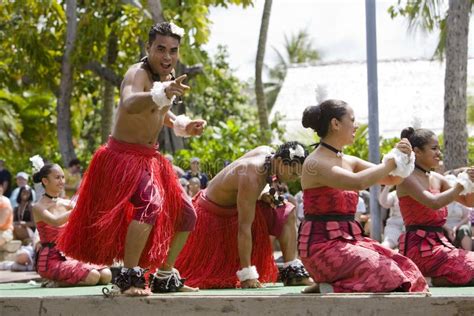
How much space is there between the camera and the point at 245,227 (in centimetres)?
673

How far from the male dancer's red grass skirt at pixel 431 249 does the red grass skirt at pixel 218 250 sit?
3.49 ft

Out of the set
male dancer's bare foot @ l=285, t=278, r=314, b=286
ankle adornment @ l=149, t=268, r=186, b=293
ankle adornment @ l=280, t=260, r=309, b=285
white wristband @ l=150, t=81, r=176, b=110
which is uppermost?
white wristband @ l=150, t=81, r=176, b=110

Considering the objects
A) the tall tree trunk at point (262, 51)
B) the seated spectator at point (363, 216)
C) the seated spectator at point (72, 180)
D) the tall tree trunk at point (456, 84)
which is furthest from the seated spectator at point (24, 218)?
the tall tree trunk at point (262, 51)

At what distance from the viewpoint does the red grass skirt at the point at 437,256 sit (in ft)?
20.1

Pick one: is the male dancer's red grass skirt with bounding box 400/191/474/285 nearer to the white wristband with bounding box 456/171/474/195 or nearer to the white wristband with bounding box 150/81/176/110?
the white wristband with bounding box 456/171/474/195

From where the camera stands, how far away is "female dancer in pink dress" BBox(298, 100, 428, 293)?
518cm

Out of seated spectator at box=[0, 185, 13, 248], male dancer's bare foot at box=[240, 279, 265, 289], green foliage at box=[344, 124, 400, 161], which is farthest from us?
green foliage at box=[344, 124, 400, 161]

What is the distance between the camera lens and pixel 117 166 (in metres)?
5.56

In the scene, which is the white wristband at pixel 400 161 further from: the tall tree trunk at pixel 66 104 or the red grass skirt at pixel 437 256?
the tall tree trunk at pixel 66 104

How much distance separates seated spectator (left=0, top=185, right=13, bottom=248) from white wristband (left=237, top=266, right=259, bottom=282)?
6331mm

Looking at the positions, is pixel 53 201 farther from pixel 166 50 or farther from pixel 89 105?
pixel 89 105

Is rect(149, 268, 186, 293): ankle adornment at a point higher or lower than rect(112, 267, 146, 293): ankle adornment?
lower

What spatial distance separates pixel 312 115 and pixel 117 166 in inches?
42.9

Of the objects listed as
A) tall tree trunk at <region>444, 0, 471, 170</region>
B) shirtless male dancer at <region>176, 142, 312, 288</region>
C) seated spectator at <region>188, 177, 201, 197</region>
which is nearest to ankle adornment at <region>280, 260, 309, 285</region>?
shirtless male dancer at <region>176, 142, 312, 288</region>
